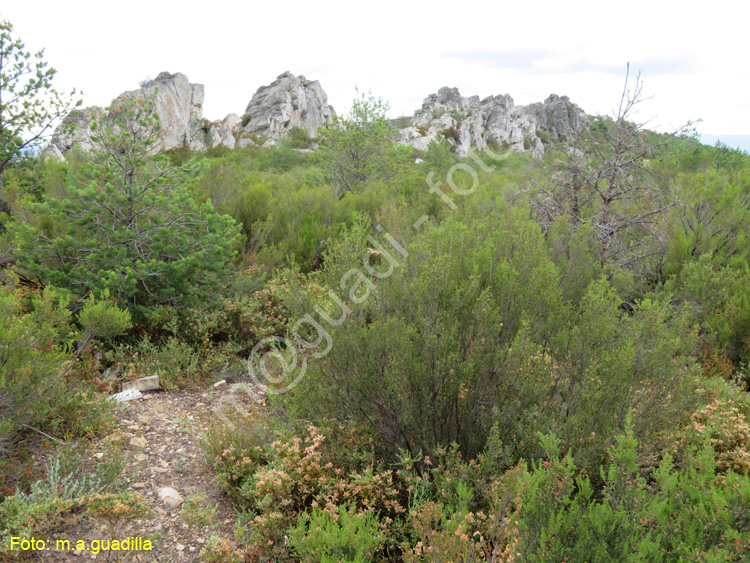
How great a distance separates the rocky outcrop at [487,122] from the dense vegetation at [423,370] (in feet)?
68.4

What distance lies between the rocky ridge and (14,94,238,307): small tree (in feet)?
31.2

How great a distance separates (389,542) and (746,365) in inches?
195

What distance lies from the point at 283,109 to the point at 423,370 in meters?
46.1

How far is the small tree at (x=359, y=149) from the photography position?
12.8 metres

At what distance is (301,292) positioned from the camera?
13.5 feet

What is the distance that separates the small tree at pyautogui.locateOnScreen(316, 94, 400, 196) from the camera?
12.8 m

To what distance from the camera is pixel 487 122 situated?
48.3m

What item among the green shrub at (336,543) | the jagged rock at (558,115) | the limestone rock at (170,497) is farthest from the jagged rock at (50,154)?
the jagged rock at (558,115)

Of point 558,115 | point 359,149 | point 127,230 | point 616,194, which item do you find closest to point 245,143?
point 359,149

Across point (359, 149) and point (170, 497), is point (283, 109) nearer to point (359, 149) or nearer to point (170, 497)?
point (359, 149)

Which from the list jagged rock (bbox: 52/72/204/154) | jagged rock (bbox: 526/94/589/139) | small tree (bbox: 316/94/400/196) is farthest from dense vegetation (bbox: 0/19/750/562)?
jagged rock (bbox: 526/94/589/139)

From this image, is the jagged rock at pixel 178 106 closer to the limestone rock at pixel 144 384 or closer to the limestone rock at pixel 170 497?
the limestone rock at pixel 144 384

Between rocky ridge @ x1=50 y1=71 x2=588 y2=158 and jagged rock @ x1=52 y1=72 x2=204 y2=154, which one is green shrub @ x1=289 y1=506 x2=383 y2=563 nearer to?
rocky ridge @ x1=50 y1=71 x2=588 y2=158

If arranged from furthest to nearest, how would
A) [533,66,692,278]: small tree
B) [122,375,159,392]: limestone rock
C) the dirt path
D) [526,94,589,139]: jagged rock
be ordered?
[526,94,589,139]: jagged rock < [533,66,692,278]: small tree < [122,375,159,392]: limestone rock < the dirt path
